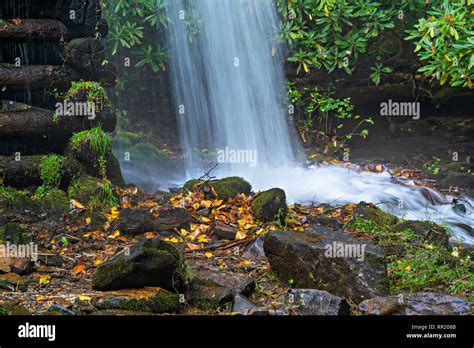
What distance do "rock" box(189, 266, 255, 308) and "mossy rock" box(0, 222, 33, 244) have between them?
1944 mm

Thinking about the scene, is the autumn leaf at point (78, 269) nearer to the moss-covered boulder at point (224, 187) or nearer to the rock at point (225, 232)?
the rock at point (225, 232)

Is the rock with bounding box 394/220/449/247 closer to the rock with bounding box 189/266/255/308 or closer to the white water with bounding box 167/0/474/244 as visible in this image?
the rock with bounding box 189/266/255/308

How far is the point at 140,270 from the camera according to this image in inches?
189

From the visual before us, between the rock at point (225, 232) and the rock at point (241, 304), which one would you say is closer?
the rock at point (241, 304)

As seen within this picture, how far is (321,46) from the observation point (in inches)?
476

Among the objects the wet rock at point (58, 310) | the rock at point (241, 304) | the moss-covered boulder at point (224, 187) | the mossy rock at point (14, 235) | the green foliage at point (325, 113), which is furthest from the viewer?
the green foliage at point (325, 113)

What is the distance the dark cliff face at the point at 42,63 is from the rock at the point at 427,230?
460 centimetres

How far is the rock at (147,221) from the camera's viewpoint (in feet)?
22.1

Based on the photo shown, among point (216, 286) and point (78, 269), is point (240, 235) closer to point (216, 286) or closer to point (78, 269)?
point (216, 286)

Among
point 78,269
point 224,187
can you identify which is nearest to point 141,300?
point 78,269

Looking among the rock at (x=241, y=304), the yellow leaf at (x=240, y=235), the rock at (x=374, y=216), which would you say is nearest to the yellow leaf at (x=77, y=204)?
the yellow leaf at (x=240, y=235)

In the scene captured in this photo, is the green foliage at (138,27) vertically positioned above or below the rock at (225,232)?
above
